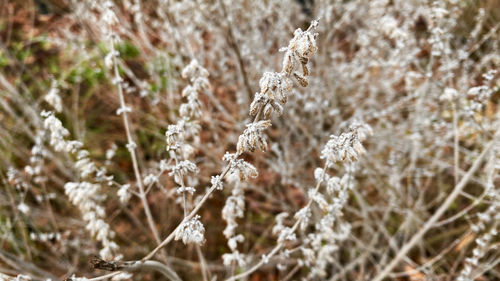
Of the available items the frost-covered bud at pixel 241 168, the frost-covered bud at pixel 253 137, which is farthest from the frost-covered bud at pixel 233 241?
the frost-covered bud at pixel 253 137

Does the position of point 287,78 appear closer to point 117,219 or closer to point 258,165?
point 258,165

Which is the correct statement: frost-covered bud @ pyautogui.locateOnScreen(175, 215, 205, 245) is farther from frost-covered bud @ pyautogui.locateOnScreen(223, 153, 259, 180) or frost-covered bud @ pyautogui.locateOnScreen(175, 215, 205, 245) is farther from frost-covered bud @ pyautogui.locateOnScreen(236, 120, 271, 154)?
frost-covered bud @ pyautogui.locateOnScreen(236, 120, 271, 154)

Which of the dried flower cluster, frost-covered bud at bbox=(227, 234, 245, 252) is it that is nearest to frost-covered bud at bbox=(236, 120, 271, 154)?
frost-covered bud at bbox=(227, 234, 245, 252)

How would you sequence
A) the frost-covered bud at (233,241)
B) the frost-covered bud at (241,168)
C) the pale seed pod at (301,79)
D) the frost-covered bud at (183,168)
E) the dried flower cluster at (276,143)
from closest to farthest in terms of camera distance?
the pale seed pod at (301,79) → the frost-covered bud at (241,168) → the frost-covered bud at (183,168) → the frost-covered bud at (233,241) → the dried flower cluster at (276,143)

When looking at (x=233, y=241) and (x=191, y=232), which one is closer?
(x=191, y=232)

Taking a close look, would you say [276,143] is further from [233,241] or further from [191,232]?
[191,232]

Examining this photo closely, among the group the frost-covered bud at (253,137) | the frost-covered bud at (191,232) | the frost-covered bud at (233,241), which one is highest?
the frost-covered bud at (253,137)

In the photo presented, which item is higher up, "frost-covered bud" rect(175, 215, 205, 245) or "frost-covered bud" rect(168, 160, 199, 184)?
"frost-covered bud" rect(168, 160, 199, 184)

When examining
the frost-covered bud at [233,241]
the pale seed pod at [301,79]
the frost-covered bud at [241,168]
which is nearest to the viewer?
the pale seed pod at [301,79]

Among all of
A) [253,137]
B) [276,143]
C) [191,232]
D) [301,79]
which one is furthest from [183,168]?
[276,143]

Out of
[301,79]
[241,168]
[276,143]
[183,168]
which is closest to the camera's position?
[301,79]

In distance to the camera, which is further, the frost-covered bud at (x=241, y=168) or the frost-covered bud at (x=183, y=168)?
the frost-covered bud at (x=183, y=168)

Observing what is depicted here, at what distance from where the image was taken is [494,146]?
7.46ft

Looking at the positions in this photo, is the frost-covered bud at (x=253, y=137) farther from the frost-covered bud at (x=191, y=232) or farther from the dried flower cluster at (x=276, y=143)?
the dried flower cluster at (x=276, y=143)
